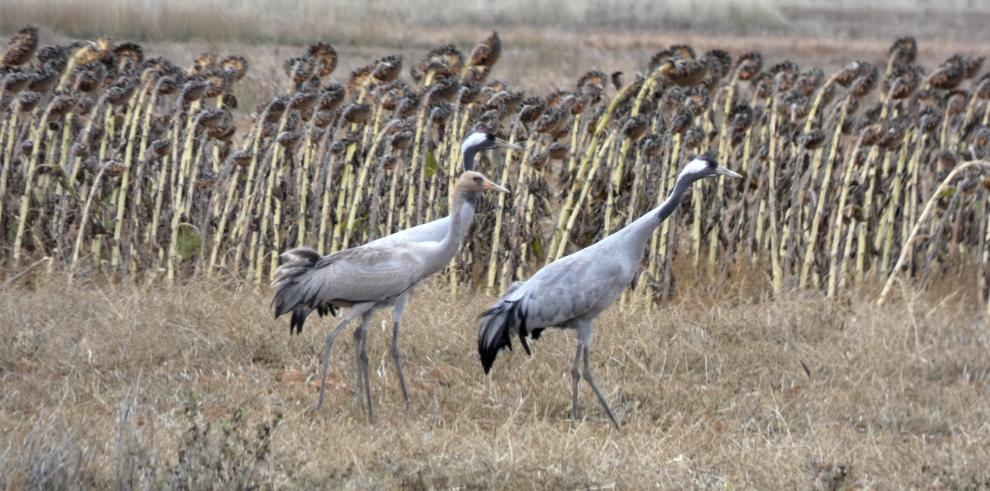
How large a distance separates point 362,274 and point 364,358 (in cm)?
39

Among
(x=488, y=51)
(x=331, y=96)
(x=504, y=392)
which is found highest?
(x=488, y=51)

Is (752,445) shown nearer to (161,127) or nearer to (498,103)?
(498,103)

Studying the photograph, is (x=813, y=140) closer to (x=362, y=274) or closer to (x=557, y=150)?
(x=557, y=150)

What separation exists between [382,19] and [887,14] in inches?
489

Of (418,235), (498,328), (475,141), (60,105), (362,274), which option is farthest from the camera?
(60,105)

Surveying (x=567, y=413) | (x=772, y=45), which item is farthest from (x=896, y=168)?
(x=772, y=45)

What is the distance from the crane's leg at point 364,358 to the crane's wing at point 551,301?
50 centimetres

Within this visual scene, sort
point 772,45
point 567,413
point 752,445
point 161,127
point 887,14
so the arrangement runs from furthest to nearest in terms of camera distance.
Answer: point 887,14, point 772,45, point 161,127, point 567,413, point 752,445

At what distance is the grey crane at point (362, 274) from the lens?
21.2 ft

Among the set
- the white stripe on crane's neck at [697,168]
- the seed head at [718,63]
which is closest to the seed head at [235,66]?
the seed head at [718,63]

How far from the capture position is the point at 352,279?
21.2 feet

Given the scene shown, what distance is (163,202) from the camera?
28.2ft

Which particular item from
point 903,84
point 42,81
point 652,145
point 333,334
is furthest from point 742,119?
point 42,81

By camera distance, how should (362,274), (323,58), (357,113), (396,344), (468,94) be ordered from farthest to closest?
1. (323,58)
2. (468,94)
3. (357,113)
4. (396,344)
5. (362,274)
